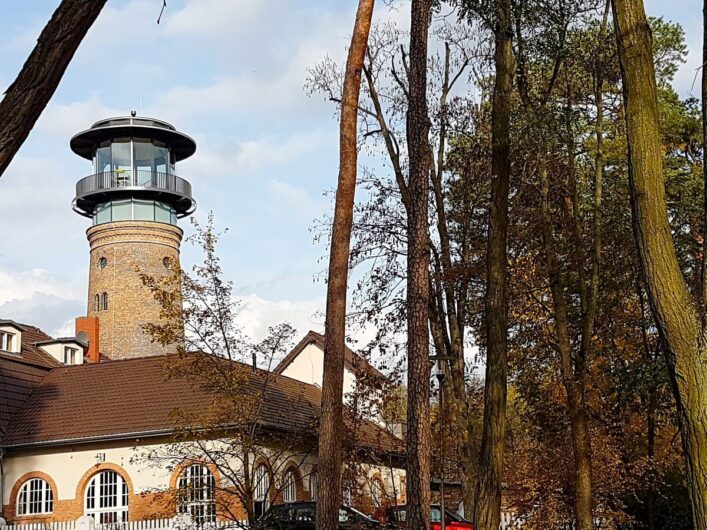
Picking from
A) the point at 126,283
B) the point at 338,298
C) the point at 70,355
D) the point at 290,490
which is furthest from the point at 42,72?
the point at 126,283

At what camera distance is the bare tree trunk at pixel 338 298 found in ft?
52.9

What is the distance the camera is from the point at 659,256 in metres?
8.98

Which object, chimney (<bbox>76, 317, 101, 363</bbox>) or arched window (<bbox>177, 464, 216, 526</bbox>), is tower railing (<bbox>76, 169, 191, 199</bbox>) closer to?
chimney (<bbox>76, 317, 101, 363</bbox>)

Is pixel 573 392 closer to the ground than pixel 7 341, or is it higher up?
closer to the ground

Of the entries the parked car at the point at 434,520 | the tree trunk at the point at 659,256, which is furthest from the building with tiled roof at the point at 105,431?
the tree trunk at the point at 659,256

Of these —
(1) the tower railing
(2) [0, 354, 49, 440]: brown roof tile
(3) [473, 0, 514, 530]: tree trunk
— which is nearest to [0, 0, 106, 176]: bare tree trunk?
(3) [473, 0, 514, 530]: tree trunk

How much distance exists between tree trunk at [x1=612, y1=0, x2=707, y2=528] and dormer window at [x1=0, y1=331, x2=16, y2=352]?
29314 millimetres

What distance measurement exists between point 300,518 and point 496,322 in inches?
468

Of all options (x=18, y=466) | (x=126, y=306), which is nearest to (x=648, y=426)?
(x=18, y=466)

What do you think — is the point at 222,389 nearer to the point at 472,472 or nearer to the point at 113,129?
the point at 472,472

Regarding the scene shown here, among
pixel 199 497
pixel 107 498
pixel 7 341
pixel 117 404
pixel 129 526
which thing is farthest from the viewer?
pixel 7 341

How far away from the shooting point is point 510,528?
1026 inches

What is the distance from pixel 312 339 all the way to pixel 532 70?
25478mm

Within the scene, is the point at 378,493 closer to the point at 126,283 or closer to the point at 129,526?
the point at 129,526
